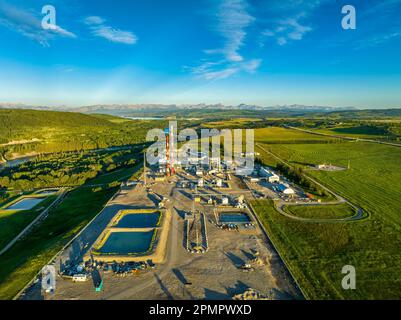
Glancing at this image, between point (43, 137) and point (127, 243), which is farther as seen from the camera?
point (43, 137)

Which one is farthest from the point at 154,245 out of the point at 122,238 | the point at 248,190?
the point at 248,190

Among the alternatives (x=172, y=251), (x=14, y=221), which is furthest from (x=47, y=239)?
(x=172, y=251)

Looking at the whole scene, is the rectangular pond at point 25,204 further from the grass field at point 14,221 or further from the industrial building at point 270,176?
the industrial building at point 270,176

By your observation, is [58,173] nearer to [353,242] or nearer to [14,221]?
[14,221]

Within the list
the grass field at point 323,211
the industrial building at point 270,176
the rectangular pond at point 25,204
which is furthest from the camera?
the industrial building at point 270,176

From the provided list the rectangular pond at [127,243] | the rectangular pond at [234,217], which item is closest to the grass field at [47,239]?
the rectangular pond at [127,243]

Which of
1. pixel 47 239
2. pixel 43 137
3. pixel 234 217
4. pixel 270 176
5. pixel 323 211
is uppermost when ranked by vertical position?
pixel 43 137
